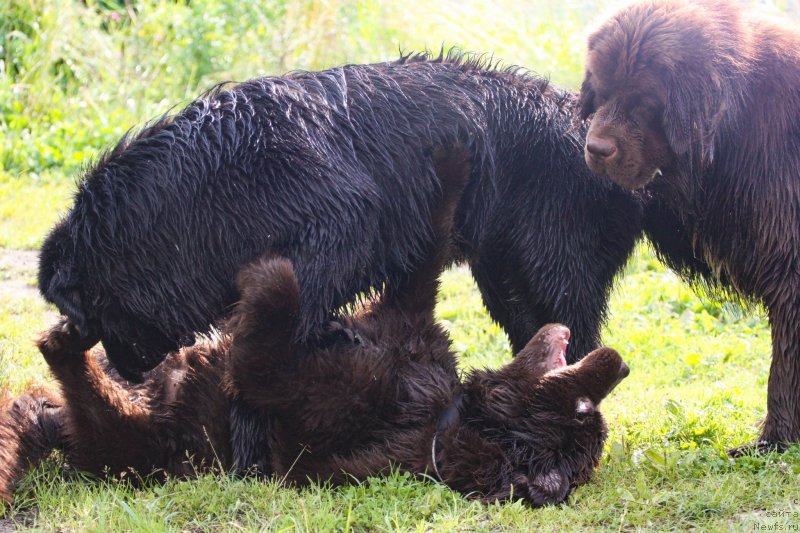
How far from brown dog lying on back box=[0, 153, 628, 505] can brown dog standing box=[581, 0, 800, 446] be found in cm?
81

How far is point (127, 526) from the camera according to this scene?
3.47 metres

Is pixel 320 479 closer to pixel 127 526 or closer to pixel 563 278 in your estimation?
pixel 127 526

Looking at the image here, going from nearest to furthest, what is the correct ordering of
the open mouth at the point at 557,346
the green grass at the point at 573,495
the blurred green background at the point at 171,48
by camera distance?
the green grass at the point at 573,495 → the open mouth at the point at 557,346 → the blurred green background at the point at 171,48

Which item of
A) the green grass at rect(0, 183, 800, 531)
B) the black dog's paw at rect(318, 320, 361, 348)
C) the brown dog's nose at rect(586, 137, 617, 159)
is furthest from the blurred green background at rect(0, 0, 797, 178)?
the brown dog's nose at rect(586, 137, 617, 159)

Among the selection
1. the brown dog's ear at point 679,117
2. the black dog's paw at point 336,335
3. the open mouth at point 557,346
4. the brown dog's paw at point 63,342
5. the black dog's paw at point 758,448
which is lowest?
the black dog's paw at point 758,448

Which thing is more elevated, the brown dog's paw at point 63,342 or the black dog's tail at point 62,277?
the black dog's tail at point 62,277

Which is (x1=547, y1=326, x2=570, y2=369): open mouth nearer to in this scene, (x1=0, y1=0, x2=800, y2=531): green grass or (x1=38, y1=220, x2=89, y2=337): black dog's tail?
(x1=0, y1=0, x2=800, y2=531): green grass

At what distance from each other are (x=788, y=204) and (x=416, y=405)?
183 cm

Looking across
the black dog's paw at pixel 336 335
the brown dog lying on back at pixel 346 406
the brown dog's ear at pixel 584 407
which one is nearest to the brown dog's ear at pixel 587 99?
the brown dog lying on back at pixel 346 406

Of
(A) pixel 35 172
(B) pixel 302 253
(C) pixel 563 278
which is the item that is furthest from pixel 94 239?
(A) pixel 35 172

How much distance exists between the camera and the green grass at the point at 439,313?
362cm

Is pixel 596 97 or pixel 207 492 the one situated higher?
pixel 596 97

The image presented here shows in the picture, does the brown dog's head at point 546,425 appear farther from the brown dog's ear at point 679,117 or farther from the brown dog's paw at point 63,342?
the brown dog's paw at point 63,342

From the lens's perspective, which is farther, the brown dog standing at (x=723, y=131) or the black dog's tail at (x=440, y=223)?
the black dog's tail at (x=440, y=223)
